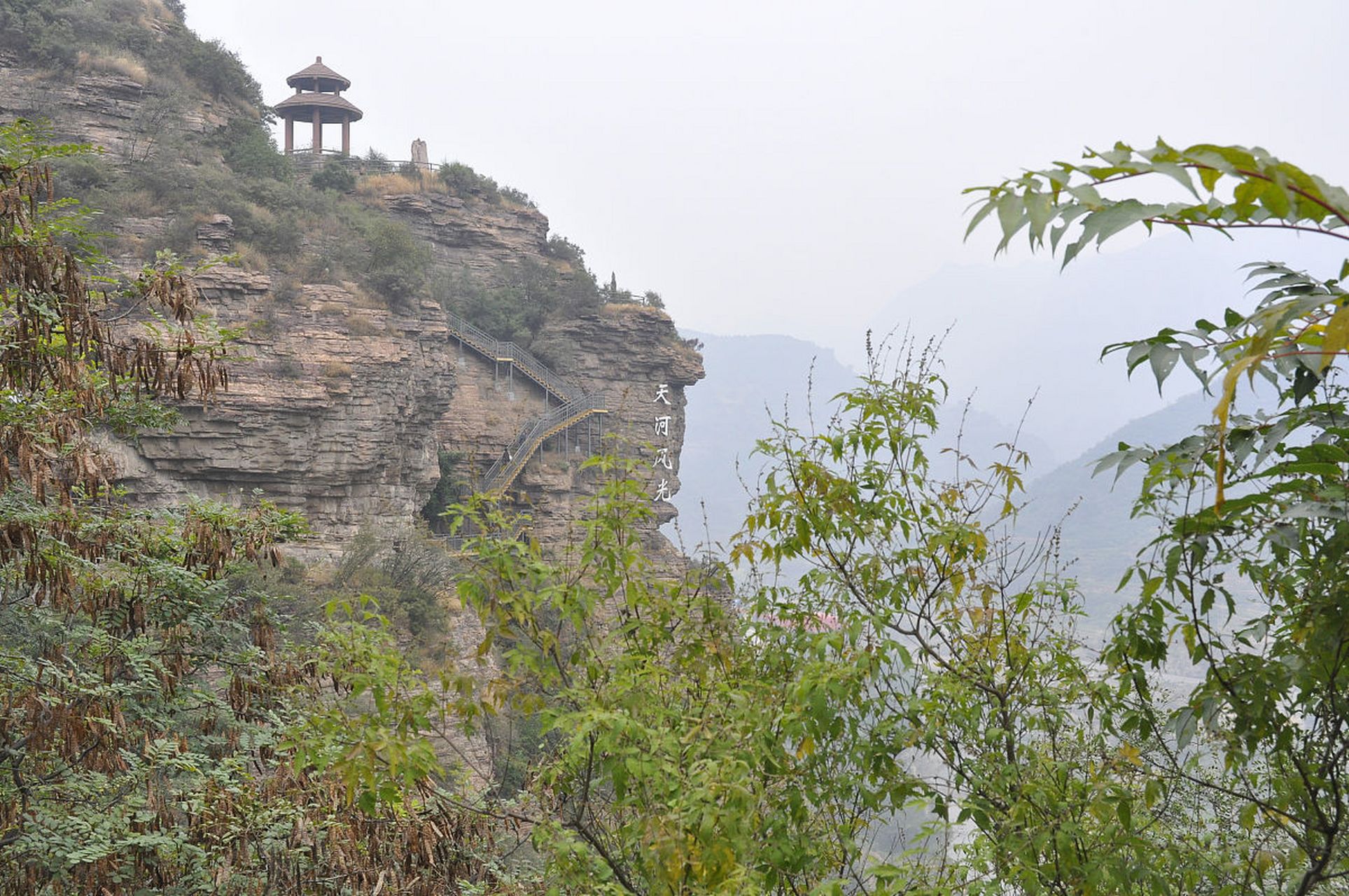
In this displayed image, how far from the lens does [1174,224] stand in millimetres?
985

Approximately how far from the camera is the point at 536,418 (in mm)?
25047

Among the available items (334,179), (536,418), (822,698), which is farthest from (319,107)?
(822,698)

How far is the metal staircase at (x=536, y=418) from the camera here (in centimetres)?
2339

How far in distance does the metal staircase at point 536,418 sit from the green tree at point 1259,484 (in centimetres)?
2132

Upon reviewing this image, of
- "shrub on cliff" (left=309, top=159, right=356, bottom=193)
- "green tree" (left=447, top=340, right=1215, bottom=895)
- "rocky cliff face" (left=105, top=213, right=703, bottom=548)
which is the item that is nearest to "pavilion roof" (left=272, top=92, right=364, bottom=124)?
"shrub on cliff" (left=309, top=159, right=356, bottom=193)

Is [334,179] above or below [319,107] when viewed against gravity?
below

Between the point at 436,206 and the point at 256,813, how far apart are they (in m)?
25.6

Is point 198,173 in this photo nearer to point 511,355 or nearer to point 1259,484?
point 511,355

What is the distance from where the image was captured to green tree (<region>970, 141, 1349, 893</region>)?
937 millimetres

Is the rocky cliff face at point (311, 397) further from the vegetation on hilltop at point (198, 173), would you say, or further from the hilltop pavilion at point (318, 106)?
the hilltop pavilion at point (318, 106)

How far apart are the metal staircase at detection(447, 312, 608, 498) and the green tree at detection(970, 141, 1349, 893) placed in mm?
21325

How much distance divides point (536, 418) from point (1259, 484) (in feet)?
77.2

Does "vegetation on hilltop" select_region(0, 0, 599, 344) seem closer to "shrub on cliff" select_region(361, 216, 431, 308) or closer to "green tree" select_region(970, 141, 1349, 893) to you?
"shrub on cliff" select_region(361, 216, 431, 308)

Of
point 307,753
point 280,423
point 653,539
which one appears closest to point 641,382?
point 653,539
